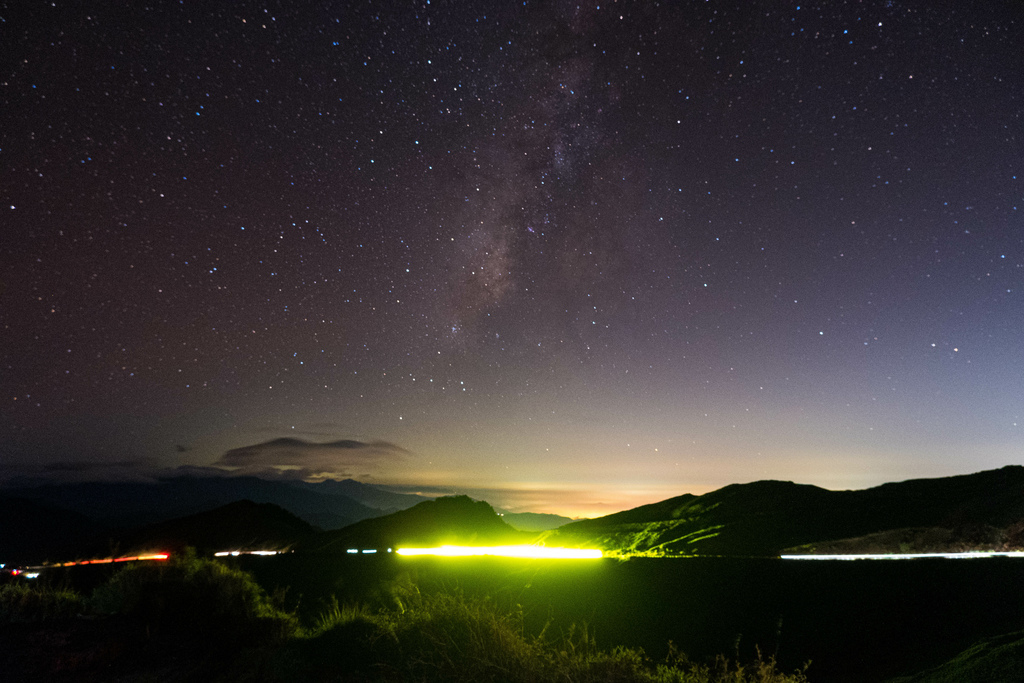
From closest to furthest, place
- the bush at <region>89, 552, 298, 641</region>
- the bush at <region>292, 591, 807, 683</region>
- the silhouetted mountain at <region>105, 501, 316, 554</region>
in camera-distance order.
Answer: the bush at <region>292, 591, 807, 683</region> < the bush at <region>89, 552, 298, 641</region> < the silhouetted mountain at <region>105, 501, 316, 554</region>

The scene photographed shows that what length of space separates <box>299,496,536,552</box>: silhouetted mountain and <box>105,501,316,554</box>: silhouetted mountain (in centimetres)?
709

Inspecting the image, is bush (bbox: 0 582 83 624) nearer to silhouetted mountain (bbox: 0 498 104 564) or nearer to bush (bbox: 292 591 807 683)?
bush (bbox: 292 591 807 683)

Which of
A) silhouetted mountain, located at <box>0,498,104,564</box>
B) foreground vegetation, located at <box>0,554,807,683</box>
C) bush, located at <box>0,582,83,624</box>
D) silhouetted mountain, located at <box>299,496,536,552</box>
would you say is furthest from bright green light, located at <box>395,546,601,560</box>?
silhouetted mountain, located at <box>0,498,104,564</box>

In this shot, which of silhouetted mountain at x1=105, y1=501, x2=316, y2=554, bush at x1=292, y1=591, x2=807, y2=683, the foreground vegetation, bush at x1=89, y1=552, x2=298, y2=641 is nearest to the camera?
bush at x1=292, y1=591, x2=807, y2=683

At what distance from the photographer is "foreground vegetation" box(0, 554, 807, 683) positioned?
27.0ft

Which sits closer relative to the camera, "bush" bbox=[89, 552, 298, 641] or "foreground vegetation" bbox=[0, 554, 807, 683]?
"foreground vegetation" bbox=[0, 554, 807, 683]

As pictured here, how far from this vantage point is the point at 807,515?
22.7m

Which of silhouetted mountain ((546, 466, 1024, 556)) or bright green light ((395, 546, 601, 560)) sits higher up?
silhouetted mountain ((546, 466, 1024, 556))

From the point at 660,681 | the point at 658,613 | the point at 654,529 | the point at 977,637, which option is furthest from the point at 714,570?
the point at 654,529

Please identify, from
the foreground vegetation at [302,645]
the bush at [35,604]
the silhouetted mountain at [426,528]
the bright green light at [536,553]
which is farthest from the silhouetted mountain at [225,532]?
the foreground vegetation at [302,645]

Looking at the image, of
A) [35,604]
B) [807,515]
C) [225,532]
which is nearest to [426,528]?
[225,532]

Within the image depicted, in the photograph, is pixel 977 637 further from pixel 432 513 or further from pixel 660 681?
pixel 432 513

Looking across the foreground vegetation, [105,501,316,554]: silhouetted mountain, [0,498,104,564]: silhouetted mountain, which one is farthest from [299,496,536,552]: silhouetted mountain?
[0,498,104,564]: silhouetted mountain

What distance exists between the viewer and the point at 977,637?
9602mm
